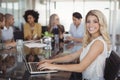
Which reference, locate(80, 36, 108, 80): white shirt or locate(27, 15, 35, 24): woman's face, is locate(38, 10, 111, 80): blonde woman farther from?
locate(27, 15, 35, 24): woman's face

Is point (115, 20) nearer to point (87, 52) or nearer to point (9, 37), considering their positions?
point (9, 37)

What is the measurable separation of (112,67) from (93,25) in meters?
0.35

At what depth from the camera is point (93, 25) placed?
5.88 ft

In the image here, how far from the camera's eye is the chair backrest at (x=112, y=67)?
1.56 meters

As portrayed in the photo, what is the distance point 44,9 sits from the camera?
23.4 ft

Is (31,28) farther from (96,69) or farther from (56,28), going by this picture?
(96,69)

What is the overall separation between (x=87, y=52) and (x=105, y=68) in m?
0.19

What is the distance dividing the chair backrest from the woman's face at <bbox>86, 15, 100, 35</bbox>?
0.22m

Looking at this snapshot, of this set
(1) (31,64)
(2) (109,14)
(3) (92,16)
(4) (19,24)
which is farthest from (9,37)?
(2) (109,14)

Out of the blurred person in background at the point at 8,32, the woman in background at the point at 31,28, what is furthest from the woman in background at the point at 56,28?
the blurred person in background at the point at 8,32

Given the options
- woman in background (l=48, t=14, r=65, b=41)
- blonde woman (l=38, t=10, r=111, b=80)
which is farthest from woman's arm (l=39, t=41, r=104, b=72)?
woman in background (l=48, t=14, r=65, b=41)

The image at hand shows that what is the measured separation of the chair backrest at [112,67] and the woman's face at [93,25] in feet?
0.72

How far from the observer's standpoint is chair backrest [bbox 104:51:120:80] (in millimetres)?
1557

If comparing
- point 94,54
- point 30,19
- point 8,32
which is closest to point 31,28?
point 30,19
